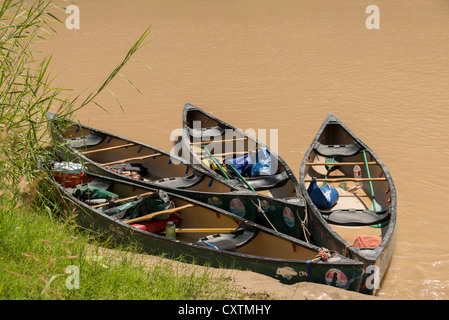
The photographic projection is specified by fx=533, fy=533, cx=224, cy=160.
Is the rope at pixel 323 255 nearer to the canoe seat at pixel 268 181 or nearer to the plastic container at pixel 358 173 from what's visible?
the canoe seat at pixel 268 181

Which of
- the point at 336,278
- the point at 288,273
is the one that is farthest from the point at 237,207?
the point at 336,278

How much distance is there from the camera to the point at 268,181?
764 cm

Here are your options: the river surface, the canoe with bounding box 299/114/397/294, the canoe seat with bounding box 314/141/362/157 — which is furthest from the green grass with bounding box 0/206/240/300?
the canoe seat with bounding box 314/141/362/157

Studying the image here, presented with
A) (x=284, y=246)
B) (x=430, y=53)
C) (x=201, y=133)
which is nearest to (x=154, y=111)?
(x=201, y=133)

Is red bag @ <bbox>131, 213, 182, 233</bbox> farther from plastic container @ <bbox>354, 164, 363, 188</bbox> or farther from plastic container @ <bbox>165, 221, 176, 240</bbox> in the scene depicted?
plastic container @ <bbox>354, 164, 363, 188</bbox>

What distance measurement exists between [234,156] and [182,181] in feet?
4.76

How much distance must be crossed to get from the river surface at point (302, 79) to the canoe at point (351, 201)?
1.38 feet

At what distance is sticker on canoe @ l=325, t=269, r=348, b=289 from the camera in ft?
16.5

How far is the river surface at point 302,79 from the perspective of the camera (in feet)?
25.8

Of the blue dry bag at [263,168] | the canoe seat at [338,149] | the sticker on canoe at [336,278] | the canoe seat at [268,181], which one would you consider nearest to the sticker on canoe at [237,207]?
the canoe seat at [268,181]

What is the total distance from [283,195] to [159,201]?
6.06ft

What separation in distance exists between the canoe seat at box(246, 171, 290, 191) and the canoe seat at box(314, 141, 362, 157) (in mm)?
1078

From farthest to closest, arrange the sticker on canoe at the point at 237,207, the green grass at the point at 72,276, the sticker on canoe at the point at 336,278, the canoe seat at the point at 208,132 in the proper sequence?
the canoe seat at the point at 208,132 → the sticker on canoe at the point at 237,207 → the sticker on canoe at the point at 336,278 → the green grass at the point at 72,276
